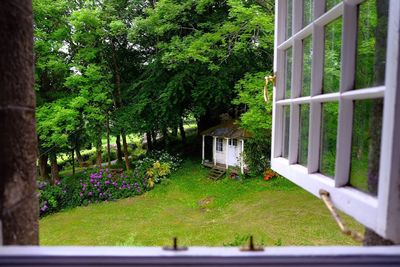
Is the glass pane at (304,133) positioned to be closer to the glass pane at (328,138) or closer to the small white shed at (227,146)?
the glass pane at (328,138)

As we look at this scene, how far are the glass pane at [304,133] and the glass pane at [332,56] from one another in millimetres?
174

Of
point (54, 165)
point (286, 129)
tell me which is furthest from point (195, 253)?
point (54, 165)

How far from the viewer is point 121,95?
35.4 feet

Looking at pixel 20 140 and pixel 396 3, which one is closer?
pixel 396 3

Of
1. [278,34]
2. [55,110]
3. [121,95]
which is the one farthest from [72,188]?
[278,34]

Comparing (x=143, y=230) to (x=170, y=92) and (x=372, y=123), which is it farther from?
(x=372, y=123)

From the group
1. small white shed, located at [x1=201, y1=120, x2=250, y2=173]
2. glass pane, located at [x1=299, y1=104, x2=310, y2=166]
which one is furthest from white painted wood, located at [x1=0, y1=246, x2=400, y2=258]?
small white shed, located at [x1=201, y1=120, x2=250, y2=173]

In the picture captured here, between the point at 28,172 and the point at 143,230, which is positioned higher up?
the point at 28,172

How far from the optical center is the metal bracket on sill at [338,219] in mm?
822

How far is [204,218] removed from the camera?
732 centimetres

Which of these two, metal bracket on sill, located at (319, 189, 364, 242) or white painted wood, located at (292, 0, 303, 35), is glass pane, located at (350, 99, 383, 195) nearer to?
metal bracket on sill, located at (319, 189, 364, 242)

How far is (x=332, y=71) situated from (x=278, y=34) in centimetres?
67

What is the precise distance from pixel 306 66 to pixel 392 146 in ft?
2.30

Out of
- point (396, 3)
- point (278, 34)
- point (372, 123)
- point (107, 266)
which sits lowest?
point (107, 266)
